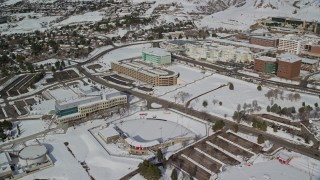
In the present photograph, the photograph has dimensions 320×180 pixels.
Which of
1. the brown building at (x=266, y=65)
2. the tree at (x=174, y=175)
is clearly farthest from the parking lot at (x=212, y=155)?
the brown building at (x=266, y=65)

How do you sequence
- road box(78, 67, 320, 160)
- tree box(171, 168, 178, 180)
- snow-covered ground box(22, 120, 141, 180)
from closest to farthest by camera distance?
tree box(171, 168, 178, 180) → snow-covered ground box(22, 120, 141, 180) → road box(78, 67, 320, 160)

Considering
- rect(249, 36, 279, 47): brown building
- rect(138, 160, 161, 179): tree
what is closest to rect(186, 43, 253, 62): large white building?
rect(249, 36, 279, 47): brown building

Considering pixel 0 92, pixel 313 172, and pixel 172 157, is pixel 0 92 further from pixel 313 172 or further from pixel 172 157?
pixel 313 172

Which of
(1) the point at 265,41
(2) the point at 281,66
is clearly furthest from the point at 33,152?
(1) the point at 265,41

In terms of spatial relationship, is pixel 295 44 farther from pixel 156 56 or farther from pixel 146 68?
pixel 146 68

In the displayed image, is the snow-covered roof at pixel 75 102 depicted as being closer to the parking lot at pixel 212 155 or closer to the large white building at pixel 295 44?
the parking lot at pixel 212 155

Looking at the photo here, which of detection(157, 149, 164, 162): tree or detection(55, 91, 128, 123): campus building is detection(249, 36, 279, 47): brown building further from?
detection(157, 149, 164, 162): tree
